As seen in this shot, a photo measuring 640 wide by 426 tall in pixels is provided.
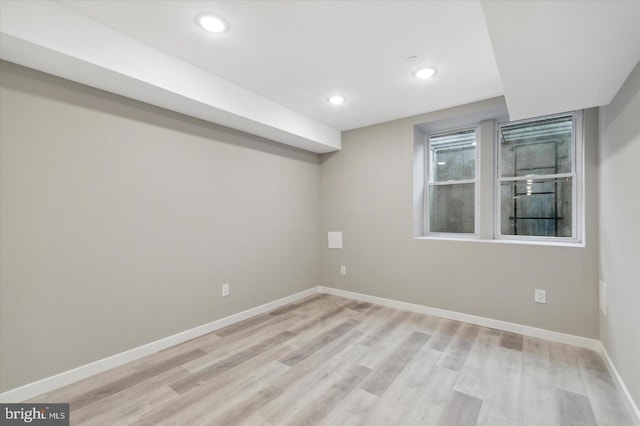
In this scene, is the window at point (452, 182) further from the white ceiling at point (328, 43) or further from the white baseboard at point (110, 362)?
the white baseboard at point (110, 362)

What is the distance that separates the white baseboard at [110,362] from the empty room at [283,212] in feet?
0.04

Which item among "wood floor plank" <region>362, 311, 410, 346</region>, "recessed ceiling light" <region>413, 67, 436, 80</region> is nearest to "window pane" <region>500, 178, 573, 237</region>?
"wood floor plank" <region>362, 311, 410, 346</region>

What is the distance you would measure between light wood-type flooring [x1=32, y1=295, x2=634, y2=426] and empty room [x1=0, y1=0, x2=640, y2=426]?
0.07 ft

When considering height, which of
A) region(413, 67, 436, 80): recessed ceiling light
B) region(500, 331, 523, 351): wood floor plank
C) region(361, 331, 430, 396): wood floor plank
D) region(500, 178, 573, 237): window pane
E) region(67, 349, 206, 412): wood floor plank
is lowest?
region(67, 349, 206, 412): wood floor plank

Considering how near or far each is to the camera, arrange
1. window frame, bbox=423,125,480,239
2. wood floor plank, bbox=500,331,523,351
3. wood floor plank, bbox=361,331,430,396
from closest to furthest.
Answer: wood floor plank, bbox=361,331,430,396 → wood floor plank, bbox=500,331,523,351 → window frame, bbox=423,125,480,239

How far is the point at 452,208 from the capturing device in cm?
372

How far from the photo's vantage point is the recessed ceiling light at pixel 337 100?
309cm

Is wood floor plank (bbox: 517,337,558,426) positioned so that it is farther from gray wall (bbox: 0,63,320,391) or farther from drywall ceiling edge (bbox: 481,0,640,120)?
gray wall (bbox: 0,63,320,391)

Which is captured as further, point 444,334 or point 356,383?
point 444,334

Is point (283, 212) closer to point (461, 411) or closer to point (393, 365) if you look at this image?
point (393, 365)

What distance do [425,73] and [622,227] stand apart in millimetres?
1886

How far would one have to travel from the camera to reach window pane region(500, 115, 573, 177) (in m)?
2.99

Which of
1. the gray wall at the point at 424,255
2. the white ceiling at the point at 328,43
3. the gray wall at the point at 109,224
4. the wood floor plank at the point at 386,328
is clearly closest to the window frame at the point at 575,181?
the gray wall at the point at 424,255

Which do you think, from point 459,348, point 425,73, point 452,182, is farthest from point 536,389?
point 425,73
